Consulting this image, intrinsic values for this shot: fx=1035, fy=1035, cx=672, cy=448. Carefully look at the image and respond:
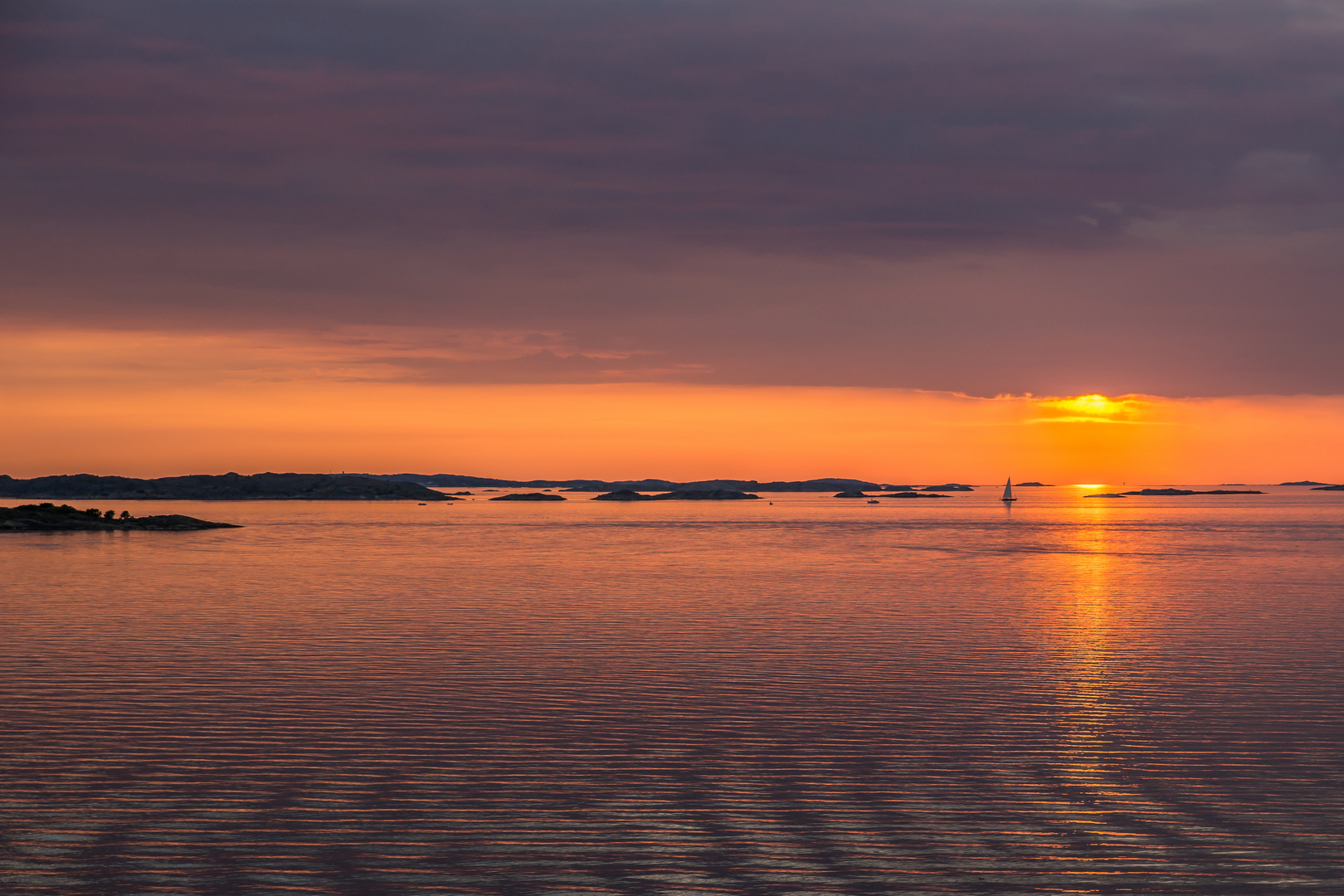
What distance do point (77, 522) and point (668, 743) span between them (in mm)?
109570

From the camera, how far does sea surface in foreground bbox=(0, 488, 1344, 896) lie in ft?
37.0

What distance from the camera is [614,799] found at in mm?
13641

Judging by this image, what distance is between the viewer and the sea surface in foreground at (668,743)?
11.3 meters

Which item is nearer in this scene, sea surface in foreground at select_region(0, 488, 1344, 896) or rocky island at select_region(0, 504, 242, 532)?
sea surface in foreground at select_region(0, 488, 1344, 896)

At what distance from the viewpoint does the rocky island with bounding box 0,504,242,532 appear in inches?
4053

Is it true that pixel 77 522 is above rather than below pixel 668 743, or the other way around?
below

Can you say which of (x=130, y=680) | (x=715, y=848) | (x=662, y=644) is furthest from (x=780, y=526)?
(x=715, y=848)

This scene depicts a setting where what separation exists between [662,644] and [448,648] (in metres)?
5.72

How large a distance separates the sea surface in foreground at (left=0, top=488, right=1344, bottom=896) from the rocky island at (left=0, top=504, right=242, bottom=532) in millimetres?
70725

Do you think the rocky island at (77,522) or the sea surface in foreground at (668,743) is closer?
the sea surface in foreground at (668,743)

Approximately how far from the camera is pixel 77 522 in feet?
352

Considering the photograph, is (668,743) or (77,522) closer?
(668,743)

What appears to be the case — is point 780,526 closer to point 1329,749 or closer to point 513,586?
point 513,586

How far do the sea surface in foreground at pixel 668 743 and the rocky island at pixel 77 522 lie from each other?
70725mm
